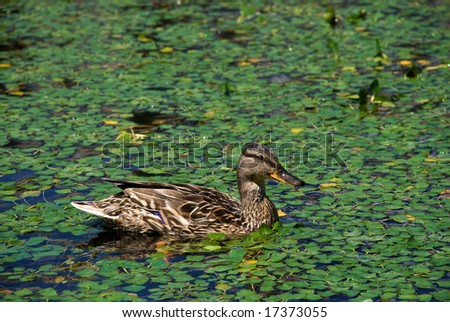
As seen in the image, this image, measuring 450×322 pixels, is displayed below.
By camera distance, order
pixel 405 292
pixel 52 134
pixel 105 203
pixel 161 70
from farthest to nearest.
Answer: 1. pixel 161 70
2. pixel 52 134
3. pixel 105 203
4. pixel 405 292

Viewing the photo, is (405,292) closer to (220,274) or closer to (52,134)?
(220,274)

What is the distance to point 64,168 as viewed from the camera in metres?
8.99

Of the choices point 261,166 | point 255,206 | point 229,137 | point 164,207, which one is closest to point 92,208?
point 164,207

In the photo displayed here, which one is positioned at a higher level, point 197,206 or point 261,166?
point 261,166

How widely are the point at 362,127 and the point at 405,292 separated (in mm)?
3821

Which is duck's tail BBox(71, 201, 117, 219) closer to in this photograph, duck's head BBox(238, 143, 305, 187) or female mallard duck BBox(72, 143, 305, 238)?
female mallard duck BBox(72, 143, 305, 238)

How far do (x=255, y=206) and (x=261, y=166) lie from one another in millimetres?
361

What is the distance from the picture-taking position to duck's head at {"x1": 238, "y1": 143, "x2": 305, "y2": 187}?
781 cm

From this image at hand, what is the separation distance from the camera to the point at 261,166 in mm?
7824

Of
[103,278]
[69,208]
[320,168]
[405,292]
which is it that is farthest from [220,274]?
[320,168]

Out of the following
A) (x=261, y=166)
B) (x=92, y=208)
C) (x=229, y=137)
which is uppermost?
(x=261, y=166)

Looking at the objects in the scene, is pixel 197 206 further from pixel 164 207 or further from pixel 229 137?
pixel 229 137

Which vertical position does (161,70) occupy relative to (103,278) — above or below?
above

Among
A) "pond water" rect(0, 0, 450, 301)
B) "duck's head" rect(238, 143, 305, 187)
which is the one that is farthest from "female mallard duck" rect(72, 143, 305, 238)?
"pond water" rect(0, 0, 450, 301)
